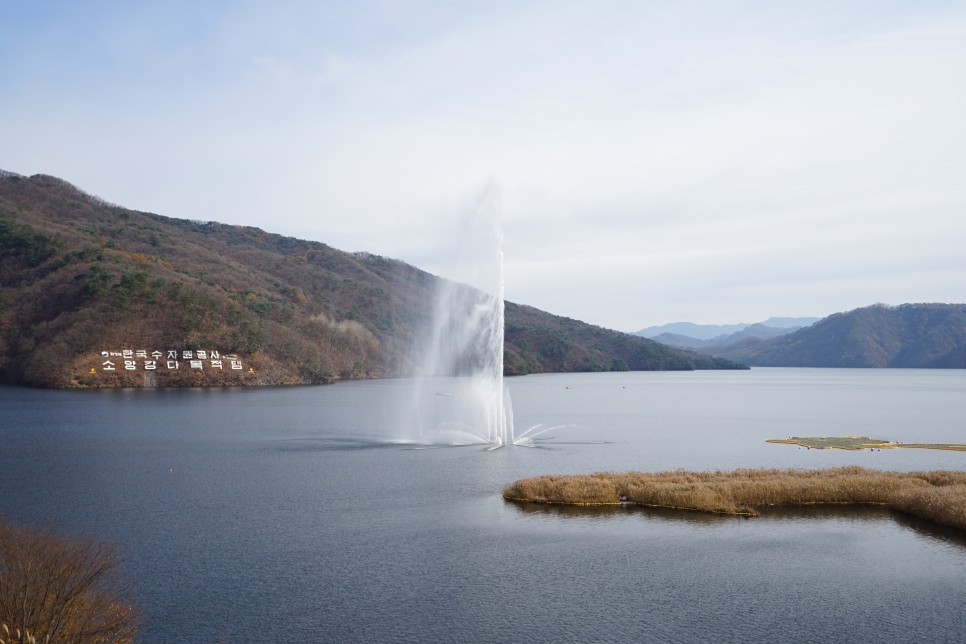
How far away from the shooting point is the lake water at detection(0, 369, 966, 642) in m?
20.6

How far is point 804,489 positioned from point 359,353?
512 feet

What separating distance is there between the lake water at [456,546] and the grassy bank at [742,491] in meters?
1.32

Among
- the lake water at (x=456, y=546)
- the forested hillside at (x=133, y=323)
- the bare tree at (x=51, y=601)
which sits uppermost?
the forested hillside at (x=133, y=323)

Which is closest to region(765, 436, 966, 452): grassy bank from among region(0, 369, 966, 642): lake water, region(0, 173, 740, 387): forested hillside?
region(0, 369, 966, 642): lake water

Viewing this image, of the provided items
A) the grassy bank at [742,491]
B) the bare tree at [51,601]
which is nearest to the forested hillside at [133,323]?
the grassy bank at [742,491]

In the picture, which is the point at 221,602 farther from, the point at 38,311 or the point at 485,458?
the point at 38,311

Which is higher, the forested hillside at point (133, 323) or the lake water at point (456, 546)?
the forested hillside at point (133, 323)

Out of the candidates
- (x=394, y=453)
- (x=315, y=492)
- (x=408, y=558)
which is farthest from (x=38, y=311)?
(x=408, y=558)

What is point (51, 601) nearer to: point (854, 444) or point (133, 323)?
point (854, 444)

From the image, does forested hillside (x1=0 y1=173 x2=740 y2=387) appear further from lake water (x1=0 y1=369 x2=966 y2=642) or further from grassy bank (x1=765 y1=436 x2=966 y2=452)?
grassy bank (x1=765 y1=436 x2=966 y2=452)

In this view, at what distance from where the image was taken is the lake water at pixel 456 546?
20.6 m

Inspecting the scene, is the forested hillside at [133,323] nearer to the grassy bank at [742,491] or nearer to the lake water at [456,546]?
the lake water at [456,546]

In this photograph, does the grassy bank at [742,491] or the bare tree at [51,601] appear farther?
the grassy bank at [742,491]

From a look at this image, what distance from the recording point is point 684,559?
2673 cm
